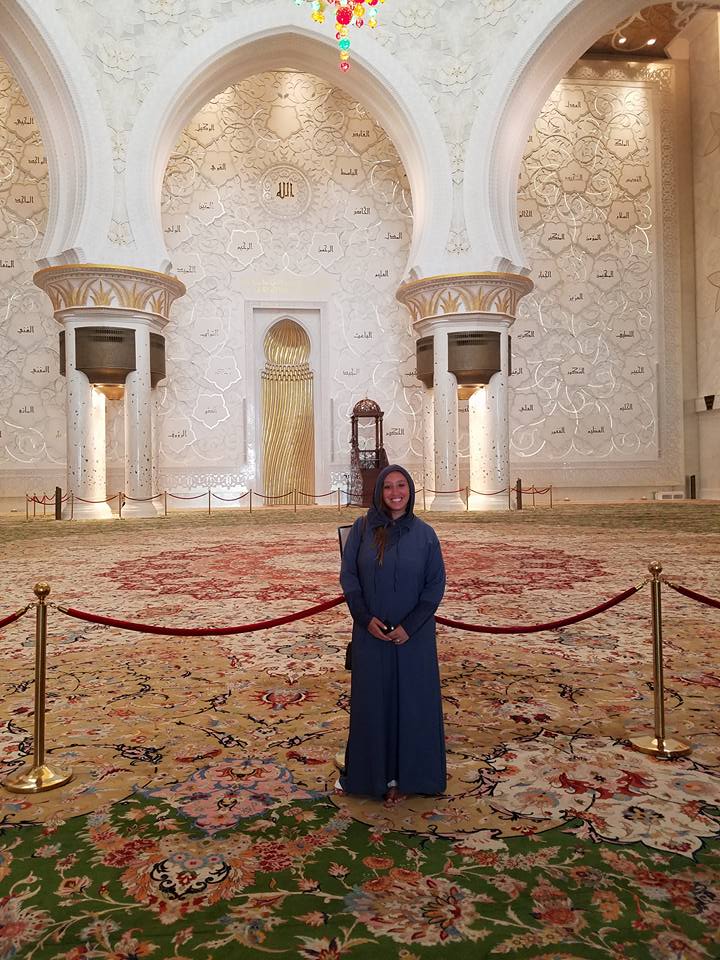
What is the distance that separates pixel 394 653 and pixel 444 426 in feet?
31.4

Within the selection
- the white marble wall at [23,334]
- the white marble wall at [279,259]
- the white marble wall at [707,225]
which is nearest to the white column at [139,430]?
the white marble wall at [279,259]

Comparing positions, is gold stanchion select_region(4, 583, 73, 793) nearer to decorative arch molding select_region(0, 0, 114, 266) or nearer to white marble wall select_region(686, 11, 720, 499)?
decorative arch molding select_region(0, 0, 114, 266)

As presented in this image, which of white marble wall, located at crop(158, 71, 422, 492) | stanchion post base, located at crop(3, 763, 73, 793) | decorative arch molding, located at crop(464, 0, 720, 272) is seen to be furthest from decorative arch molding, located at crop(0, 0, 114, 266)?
stanchion post base, located at crop(3, 763, 73, 793)

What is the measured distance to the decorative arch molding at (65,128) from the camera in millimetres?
10211

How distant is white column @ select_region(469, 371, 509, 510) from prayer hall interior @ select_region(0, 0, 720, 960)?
57 mm

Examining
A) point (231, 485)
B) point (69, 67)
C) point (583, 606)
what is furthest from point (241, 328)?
point (583, 606)

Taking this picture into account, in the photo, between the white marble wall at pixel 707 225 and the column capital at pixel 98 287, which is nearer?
the column capital at pixel 98 287

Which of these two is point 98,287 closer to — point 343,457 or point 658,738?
point 343,457

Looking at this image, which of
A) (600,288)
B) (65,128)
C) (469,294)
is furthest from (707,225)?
(65,128)

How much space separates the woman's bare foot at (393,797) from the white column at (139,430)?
9.39 metres

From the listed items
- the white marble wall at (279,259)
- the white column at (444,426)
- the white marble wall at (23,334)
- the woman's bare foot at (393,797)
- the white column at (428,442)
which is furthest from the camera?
the white marble wall at (279,259)

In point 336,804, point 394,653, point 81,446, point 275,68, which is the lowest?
point 336,804

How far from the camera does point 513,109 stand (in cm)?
1143

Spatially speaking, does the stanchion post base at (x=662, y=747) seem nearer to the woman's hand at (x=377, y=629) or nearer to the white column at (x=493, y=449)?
the woman's hand at (x=377, y=629)
